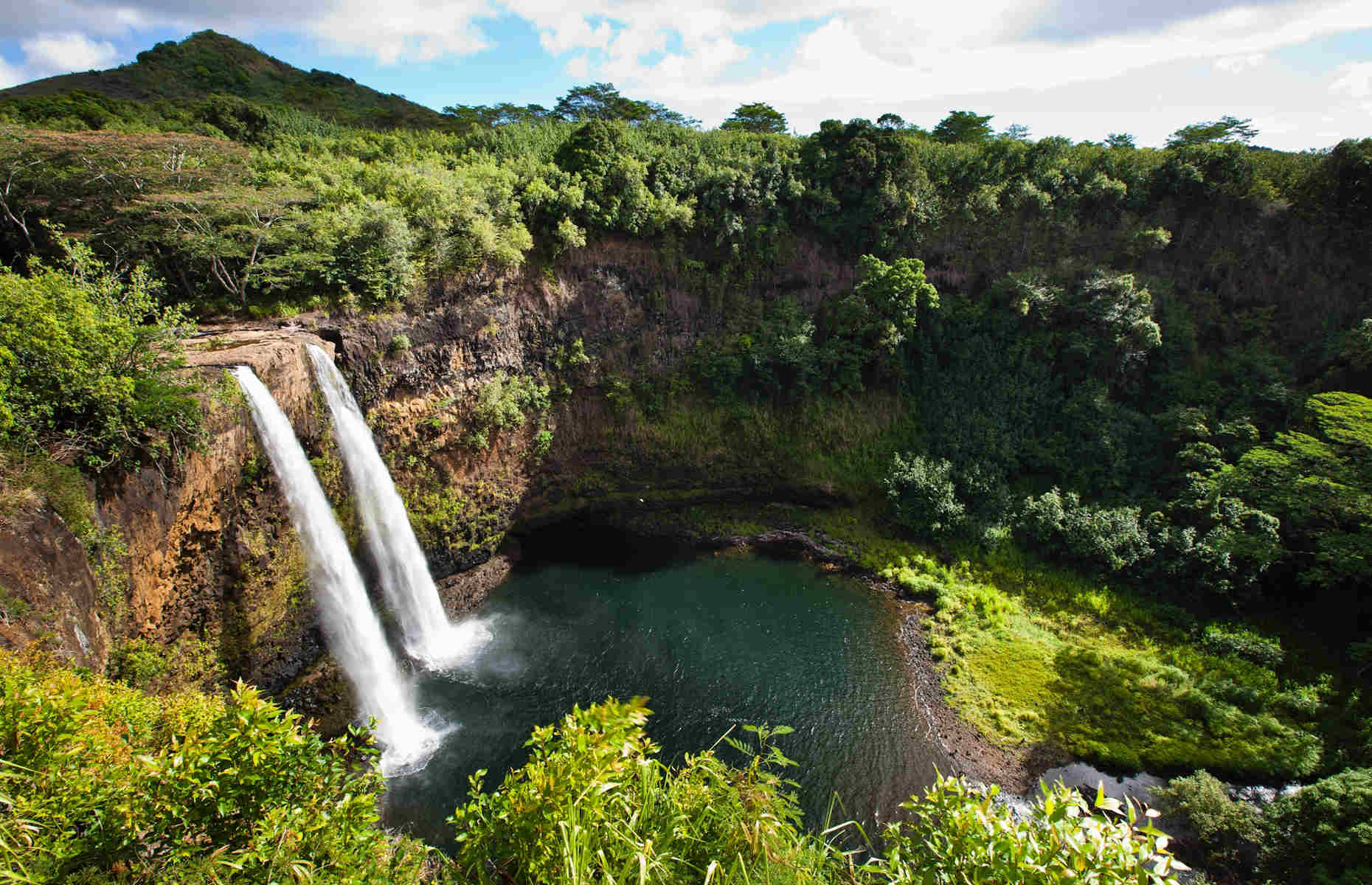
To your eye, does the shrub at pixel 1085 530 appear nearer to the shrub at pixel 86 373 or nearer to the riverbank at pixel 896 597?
the riverbank at pixel 896 597

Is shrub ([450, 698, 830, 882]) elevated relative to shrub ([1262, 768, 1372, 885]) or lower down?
elevated

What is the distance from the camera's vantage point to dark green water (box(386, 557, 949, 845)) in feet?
46.3

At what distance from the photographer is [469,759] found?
14141mm

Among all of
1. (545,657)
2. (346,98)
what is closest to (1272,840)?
(545,657)

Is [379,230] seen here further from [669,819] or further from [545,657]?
[669,819]

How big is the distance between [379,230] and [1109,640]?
87.5 ft

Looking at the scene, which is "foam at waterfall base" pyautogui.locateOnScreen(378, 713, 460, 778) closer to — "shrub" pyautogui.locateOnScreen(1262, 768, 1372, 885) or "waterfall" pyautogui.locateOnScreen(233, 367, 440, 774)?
"waterfall" pyautogui.locateOnScreen(233, 367, 440, 774)

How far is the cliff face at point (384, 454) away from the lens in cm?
1038

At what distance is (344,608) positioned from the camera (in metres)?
15.5

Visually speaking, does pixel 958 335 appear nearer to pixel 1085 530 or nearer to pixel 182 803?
pixel 1085 530

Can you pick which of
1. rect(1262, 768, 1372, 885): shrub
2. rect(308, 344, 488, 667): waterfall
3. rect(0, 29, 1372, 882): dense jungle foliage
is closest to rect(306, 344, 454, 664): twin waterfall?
rect(308, 344, 488, 667): waterfall

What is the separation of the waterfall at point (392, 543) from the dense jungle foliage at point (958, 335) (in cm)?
320

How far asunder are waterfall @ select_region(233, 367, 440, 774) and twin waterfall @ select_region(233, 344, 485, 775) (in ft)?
0.06

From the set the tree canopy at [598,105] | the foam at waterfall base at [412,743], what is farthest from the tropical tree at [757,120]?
the foam at waterfall base at [412,743]
